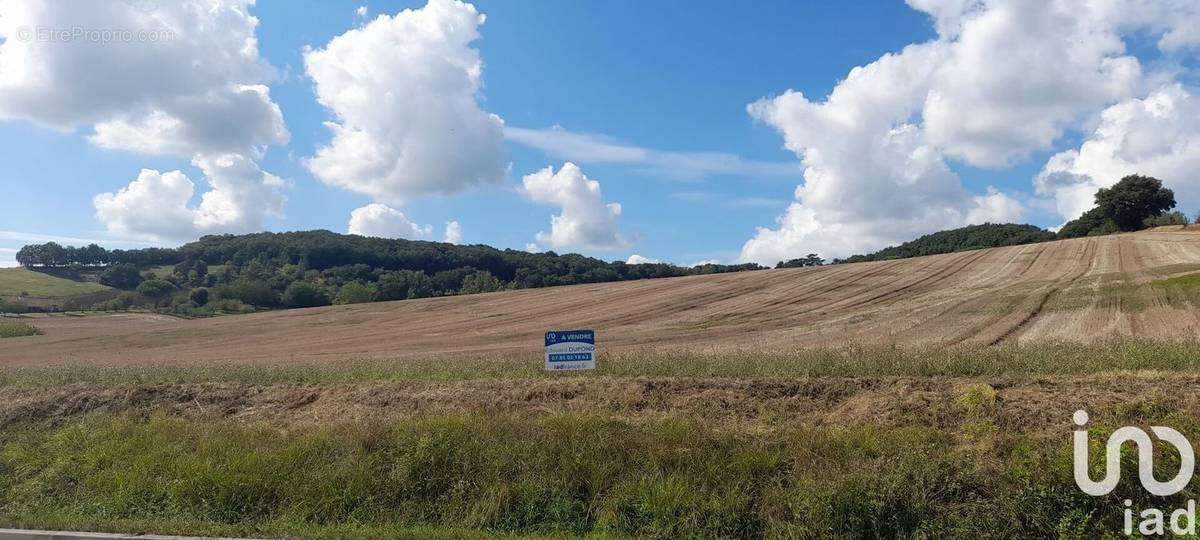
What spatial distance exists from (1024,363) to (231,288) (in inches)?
3024

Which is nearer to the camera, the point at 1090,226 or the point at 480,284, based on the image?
the point at 480,284

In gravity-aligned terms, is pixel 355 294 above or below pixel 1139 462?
above

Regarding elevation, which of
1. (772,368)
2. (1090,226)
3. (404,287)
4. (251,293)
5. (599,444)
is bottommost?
(599,444)

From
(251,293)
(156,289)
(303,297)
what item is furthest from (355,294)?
(156,289)

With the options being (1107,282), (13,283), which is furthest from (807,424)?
(13,283)

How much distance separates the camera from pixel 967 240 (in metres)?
91.3

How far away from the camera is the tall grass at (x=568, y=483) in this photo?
718 cm

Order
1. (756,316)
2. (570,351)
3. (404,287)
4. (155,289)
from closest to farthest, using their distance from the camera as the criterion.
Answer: (570,351) < (756,316) < (155,289) < (404,287)

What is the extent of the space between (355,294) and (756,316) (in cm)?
5147

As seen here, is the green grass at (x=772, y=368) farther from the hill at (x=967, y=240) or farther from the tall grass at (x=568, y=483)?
the hill at (x=967, y=240)

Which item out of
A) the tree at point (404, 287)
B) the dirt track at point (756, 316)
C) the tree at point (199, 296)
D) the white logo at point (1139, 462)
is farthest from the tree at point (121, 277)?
the white logo at point (1139, 462)

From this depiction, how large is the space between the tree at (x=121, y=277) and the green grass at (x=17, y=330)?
39.9 m

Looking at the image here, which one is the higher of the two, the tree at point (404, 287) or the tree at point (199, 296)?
the tree at point (404, 287)

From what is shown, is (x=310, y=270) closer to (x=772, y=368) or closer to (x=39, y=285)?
(x=39, y=285)
